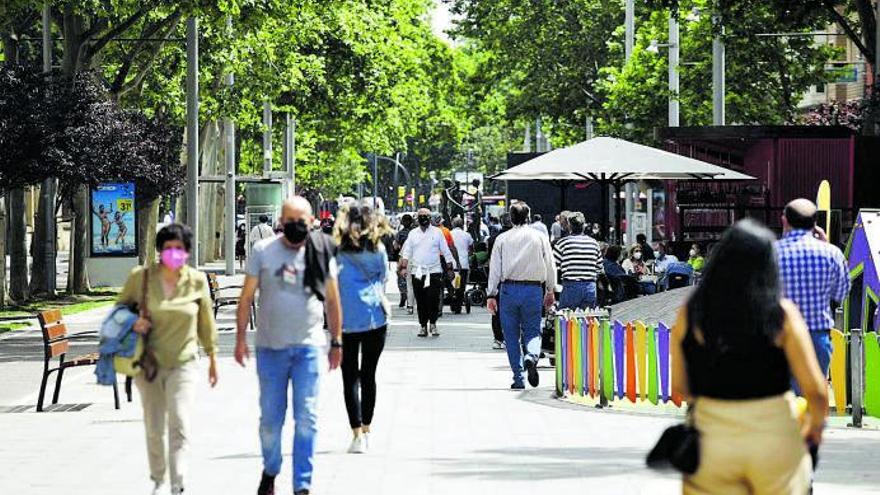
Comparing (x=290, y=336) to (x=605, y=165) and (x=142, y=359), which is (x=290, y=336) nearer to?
(x=142, y=359)

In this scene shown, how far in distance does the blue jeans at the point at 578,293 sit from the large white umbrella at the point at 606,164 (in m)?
3.84

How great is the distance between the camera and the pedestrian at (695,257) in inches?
1109

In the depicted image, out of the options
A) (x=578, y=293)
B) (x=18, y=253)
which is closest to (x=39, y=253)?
(x=18, y=253)

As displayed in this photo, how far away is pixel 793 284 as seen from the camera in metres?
11.2

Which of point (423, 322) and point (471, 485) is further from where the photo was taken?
point (423, 322)

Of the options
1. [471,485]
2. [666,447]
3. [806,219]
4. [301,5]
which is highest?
[301,5]

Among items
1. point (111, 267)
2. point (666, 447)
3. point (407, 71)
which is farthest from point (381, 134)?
point (666, 447)

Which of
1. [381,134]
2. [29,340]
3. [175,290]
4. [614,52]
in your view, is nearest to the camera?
[175,290]

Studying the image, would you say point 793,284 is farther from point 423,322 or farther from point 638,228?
point 638,228

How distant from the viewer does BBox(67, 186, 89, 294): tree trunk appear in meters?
39.1

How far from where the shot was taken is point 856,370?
595 inches

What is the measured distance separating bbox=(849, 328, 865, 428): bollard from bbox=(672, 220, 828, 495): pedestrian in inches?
339

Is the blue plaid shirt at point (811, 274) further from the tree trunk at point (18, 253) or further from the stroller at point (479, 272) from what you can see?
the tree trunk at point (18, 253)

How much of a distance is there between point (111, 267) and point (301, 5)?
997cm
